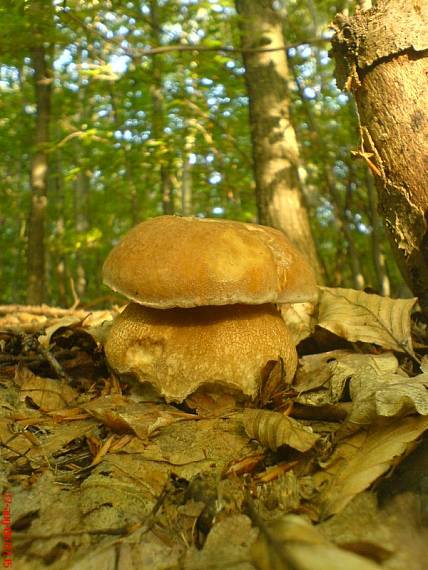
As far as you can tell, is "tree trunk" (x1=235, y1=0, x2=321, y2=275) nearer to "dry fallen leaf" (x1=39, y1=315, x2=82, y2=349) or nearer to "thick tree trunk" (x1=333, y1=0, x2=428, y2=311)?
"thick tree trunk" (x1=333, y1=0, x2=428, y2=311)

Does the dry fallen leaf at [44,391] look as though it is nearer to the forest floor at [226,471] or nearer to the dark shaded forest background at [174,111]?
the forest floor at [226,471]

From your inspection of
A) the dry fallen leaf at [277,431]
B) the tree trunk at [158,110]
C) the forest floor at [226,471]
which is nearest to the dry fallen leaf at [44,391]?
the forest floor at [226,471]

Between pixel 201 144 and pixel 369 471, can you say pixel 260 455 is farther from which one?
pixel 201 144

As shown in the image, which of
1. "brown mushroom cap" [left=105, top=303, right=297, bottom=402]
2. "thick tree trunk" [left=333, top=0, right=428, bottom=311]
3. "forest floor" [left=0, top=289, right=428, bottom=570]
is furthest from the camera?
"thick tree trunk" [left=333, top=0, right=428, bottom=311]

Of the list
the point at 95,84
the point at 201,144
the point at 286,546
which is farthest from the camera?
the point at 201,144

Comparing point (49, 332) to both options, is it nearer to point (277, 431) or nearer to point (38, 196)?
point (277, 431)

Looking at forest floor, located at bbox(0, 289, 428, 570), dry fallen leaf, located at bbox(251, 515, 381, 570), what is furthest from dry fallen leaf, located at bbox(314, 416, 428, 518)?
dry fallen leaf, located at bbox(251, 515, 381, 570)

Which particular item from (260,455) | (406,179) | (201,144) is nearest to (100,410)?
(260,455)
